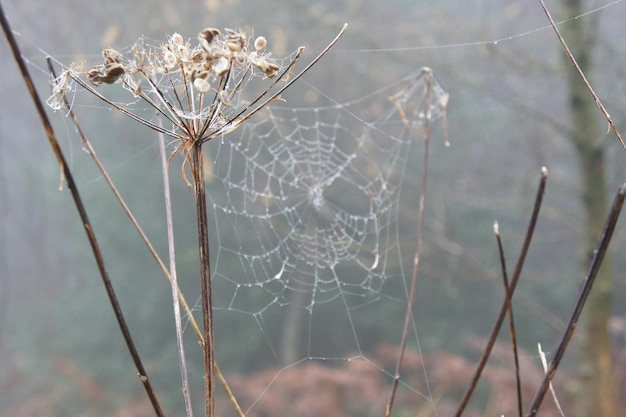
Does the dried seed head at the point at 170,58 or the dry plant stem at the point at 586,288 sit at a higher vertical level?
the dried seed head at the point at 170,58

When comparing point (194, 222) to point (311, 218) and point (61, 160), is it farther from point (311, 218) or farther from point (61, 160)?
point (61, 160)

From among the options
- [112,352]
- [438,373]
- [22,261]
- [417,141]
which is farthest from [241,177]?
[22,261]

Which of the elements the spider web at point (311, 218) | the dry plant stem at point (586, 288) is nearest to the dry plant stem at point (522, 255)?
the dry plant stem at point (586, 288)

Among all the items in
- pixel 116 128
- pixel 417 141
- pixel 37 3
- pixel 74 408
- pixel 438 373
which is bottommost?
pixel 74 408

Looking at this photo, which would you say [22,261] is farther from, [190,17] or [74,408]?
[190,17]

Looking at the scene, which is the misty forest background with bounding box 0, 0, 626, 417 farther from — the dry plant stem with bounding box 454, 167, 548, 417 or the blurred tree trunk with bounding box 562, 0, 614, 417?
the dry plant stem with bounding box 454, 167, 548, 417

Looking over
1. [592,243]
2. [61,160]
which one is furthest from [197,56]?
[592,243]

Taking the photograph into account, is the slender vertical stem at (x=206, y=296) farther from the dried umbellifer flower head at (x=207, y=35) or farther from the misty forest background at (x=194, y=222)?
the misty forest background at (x=194, y=222)

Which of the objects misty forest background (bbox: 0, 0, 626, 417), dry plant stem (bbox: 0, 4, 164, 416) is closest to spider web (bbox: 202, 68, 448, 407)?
misty forest background (bbox: 0, 0, 626, 417)
